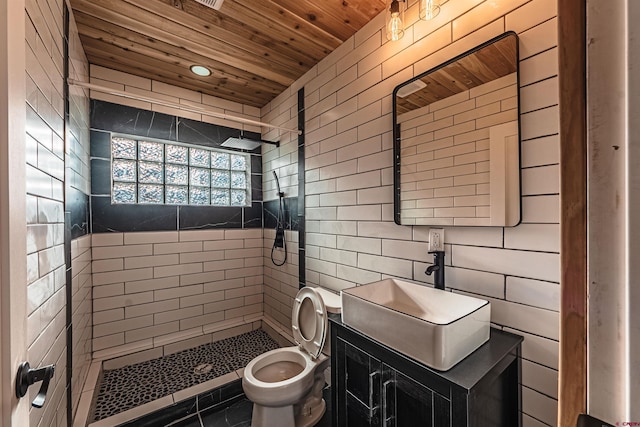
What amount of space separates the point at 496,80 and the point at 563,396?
1224 millimetres

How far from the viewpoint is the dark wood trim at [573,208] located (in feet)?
1.13

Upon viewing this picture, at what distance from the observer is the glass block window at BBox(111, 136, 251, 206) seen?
2.38 metres

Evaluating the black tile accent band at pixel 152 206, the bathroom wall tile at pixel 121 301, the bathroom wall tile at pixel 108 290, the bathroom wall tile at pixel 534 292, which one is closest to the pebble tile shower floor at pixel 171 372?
the bathroom wall tile at pixel 121 301

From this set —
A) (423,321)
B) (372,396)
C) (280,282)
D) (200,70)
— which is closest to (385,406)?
(372,396)

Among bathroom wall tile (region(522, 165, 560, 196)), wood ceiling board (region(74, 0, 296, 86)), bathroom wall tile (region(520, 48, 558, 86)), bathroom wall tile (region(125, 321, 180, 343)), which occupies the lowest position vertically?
bathroom wall tile (region(125, 321, 180, 343))

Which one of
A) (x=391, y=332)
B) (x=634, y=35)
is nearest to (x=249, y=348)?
(x=391, y=332)

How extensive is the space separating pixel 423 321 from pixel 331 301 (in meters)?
0.91

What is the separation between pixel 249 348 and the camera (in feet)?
8.46

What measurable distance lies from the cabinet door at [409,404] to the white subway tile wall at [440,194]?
0.47m

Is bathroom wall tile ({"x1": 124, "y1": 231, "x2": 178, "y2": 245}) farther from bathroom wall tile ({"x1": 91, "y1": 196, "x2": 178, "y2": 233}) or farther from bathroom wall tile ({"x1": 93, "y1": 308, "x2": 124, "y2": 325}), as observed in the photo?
bathroom wall tile ({"x1": 93, "y1": 308, "x2": 124, "y2": 325})

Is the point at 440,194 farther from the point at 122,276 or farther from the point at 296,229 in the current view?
the point at 122,276

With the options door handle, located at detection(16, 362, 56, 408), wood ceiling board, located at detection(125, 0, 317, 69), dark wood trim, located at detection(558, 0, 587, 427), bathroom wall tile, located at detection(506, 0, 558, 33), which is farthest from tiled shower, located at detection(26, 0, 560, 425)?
dark wood trim, located at detection(558, 0, 587, 427)

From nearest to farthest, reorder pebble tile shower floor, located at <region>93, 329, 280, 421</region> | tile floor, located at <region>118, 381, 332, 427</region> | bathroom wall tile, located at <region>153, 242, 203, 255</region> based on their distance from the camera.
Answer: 1. tile floor, located at <region>118, 381, 332, 427</region>
2. pebble tile shower floor, located at <region>93, 329, 280, 421</region>
3. bathroom wall tile, located at <region>153, 242, 203, 255</region>

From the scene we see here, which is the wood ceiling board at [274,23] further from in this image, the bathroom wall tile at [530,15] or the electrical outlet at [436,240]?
the electrical outlet at [436,240]
